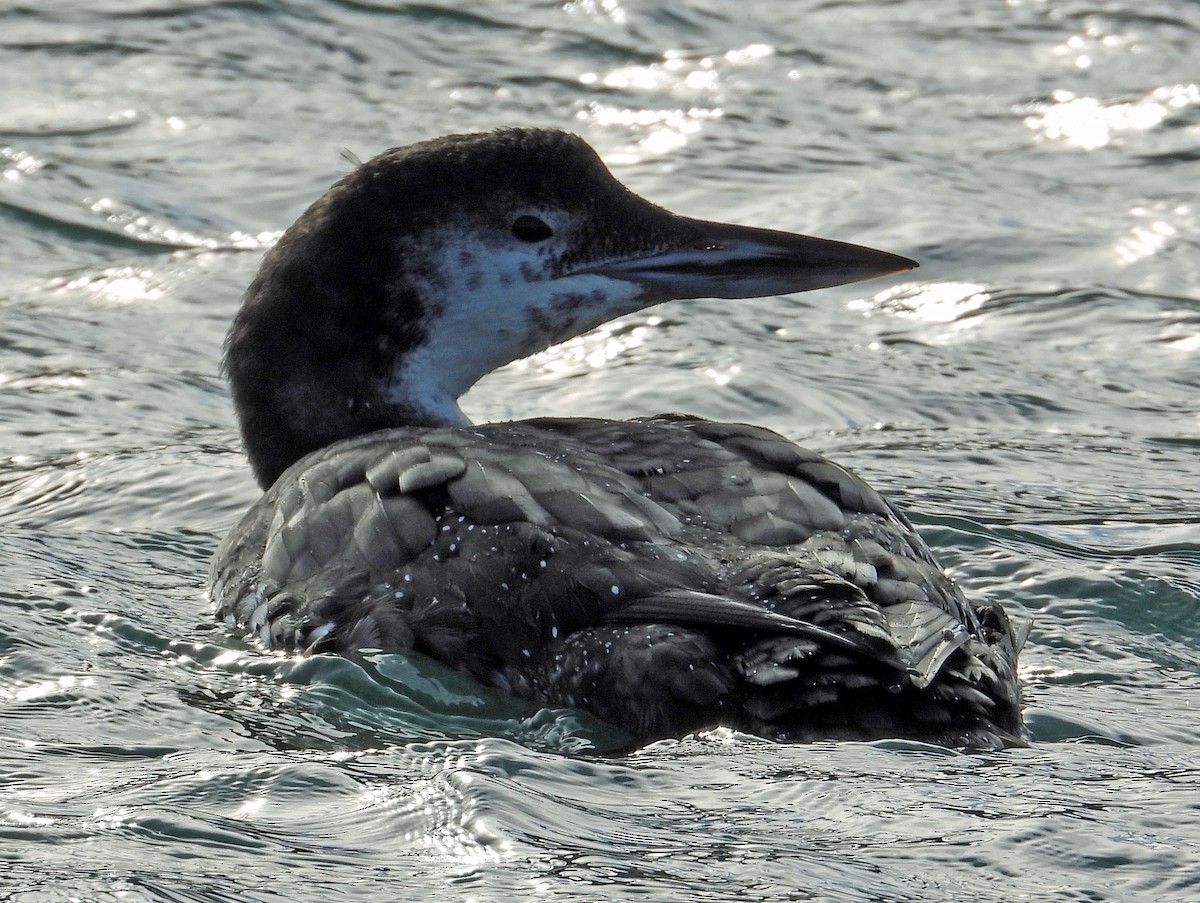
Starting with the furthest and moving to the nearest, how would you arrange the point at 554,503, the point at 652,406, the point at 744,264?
1. the point at 652,406
2. the point at 744,264
3. the point at 554,503

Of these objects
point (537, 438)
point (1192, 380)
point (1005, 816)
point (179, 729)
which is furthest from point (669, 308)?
point (1005, 816)

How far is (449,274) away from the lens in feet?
15.7

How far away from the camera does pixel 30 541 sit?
5.13 m

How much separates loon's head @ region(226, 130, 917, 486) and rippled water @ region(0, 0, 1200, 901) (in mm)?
578

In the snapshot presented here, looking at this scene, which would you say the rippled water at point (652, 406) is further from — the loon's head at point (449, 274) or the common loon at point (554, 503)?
the loon's head at point (449, 274)

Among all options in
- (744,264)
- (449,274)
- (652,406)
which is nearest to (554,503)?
(449,274)

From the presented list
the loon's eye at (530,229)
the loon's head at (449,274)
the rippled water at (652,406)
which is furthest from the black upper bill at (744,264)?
the rippled water at (652,406)

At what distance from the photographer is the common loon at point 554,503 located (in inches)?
139

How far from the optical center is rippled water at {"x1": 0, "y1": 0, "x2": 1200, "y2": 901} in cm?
315

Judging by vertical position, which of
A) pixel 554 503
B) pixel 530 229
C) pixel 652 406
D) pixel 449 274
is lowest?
pixel 652 406

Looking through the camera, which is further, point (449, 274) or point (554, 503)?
A: point (449, 274)

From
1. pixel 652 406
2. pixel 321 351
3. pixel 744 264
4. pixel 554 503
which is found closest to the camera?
pixel 554 503

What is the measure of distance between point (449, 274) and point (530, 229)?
0.21 metres

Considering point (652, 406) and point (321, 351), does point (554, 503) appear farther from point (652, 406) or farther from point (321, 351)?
point (652, 406)
